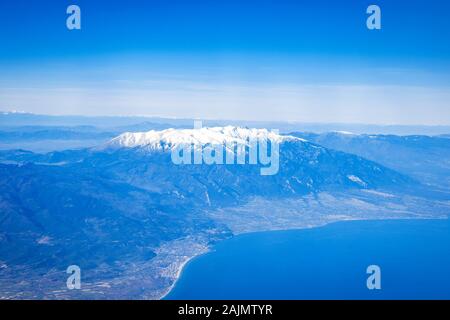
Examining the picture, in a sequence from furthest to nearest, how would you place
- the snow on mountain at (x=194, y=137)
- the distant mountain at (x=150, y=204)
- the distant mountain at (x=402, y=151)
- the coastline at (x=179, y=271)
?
the distant mountain at (x=402, y=151)
the snow on mountain at (x=194, y=137)
the distant mountain at (x=150, y=204)
the coastline at (x=179, y=271)

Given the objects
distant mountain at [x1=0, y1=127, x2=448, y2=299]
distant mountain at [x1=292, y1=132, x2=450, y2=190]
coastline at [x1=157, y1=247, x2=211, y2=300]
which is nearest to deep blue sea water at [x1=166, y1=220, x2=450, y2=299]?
coastline at [x1=157, y1=247, x2=211, y2=300]

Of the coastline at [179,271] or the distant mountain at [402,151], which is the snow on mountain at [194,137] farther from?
the coastline at [179,271]

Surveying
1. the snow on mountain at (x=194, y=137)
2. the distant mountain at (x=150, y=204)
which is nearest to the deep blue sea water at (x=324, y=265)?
the distant mountain at (x=150, y=204)

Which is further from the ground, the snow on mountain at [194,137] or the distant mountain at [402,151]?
the snow on mountain at [194,137]

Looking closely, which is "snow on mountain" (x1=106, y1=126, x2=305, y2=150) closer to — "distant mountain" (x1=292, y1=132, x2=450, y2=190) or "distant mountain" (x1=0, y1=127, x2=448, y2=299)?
"distant mountain" (x1=0, y1=127, x2=448, y2=299)

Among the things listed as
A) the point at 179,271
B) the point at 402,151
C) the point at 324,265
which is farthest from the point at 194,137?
the point at 402,151
